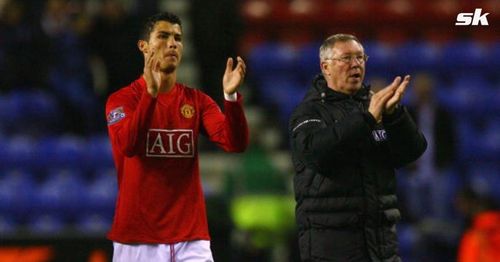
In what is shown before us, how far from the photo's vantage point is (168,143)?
220 inches

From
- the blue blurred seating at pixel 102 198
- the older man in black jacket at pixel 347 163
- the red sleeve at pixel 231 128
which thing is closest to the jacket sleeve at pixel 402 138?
the older man in black jacket at pixel 347 163

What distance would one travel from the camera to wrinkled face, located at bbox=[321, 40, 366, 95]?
562cm

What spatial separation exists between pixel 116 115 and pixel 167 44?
396 millimetres

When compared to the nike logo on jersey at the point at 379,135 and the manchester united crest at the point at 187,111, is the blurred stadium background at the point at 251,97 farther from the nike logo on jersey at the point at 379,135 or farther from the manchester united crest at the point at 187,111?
the nike logo on jersey at the point at 379,135

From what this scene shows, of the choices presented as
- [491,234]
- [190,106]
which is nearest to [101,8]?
[491,234]

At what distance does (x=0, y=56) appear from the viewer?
11156 mm

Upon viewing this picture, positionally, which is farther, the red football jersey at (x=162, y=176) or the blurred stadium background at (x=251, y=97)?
the blurred stadium background at (x=251, y=97)

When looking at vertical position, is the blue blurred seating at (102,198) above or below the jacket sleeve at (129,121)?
above

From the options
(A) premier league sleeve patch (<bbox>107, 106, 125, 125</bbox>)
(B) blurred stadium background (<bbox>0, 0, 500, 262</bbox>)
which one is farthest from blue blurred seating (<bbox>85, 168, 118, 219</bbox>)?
(A) premier league sleeve patch (<bbox>107, 106, 125, 125</bbox>)

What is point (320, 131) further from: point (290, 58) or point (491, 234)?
point (290, 58)

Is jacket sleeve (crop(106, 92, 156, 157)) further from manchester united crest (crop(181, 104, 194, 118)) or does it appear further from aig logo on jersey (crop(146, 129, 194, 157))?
manchester united crest (crop(181, 104, 194, 118))

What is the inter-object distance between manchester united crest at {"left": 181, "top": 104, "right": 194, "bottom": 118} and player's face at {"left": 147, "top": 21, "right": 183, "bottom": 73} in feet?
0.65

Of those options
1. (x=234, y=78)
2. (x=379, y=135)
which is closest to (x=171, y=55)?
(x=234, y=78)

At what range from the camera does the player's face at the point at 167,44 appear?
5555 millimetres
